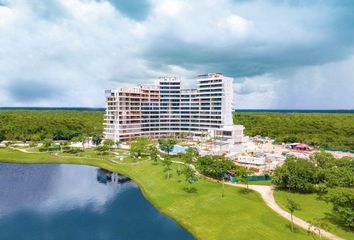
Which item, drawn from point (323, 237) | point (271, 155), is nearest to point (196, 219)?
point (323, 237)

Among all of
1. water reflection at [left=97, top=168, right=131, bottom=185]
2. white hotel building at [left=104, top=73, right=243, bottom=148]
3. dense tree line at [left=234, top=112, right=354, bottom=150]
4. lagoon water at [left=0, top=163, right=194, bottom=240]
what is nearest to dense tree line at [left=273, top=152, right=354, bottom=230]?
lagoon water at [left=0, top=163, right=194, bottom=240]

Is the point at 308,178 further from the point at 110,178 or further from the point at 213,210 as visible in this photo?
the point at 110,178

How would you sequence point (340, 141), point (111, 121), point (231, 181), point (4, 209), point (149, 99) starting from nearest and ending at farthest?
point (4, 209)
point (231, 181)
point (340, 141)
point (111, 121)
point (149, 99)

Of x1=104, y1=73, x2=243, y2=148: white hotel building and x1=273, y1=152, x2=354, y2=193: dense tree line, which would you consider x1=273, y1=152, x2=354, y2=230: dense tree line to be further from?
x1=104, y1=73, x2=243, y2=148: white hotel building

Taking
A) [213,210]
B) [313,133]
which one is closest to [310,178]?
[213,210]

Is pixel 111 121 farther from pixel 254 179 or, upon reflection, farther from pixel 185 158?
pixel 254 179
